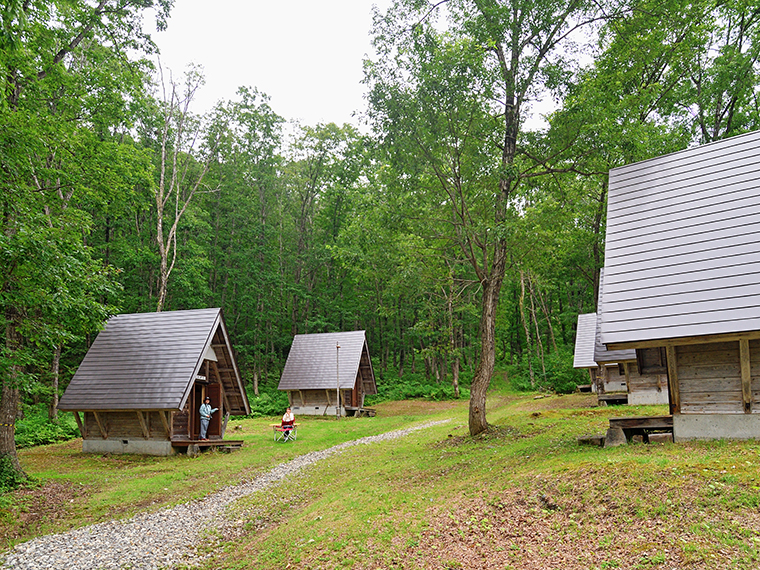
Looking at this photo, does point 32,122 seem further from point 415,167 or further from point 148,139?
point 148,139

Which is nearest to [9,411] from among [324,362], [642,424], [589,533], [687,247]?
[589,533]

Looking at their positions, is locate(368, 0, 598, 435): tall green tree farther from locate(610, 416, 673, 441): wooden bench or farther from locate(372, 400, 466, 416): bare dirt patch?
locate(372, 400, 466, 416): bare dirt patch

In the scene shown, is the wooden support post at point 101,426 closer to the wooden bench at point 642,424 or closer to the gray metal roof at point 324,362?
the gray metal roof at point 324,362

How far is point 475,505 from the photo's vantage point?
684 cm

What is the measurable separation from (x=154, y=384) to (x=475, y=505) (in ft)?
38.5

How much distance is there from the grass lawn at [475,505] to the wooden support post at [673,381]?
0.86 m

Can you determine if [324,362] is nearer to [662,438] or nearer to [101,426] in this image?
[101,426]

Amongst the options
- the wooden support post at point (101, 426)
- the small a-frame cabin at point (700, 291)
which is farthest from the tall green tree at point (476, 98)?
the wooden support post at point (101, 426)

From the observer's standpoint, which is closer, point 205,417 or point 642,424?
point 642,424

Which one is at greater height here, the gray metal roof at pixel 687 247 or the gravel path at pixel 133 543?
the gray metal roof at pixel 687 247

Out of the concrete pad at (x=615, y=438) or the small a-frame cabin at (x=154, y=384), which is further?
the small a-frame cabin at (x=154, y=384)

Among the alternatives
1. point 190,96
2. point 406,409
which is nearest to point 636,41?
point 406,409

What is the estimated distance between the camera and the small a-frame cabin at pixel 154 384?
1484 centimetres

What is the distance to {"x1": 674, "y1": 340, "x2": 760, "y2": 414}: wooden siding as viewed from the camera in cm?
838
